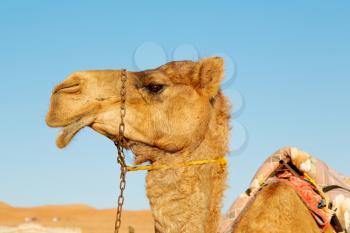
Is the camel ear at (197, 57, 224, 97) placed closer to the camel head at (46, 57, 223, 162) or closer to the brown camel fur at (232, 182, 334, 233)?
the camel head at (46, 57, 223, 162)

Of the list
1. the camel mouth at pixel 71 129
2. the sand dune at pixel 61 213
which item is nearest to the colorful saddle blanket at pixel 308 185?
the camel mouth at pixel 71 129

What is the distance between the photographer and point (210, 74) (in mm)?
5035

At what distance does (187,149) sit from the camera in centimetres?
480

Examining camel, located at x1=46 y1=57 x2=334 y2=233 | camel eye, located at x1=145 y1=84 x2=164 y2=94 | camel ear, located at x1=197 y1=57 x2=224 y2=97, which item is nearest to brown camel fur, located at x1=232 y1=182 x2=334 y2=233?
camel, located at x1=46 y1=57 x2=334 y2=233

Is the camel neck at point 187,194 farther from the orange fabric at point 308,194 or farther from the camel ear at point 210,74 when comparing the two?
the orange fabric at point 308,194

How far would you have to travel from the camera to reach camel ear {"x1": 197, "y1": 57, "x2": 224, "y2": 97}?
502 cm

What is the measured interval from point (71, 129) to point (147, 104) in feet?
2.06

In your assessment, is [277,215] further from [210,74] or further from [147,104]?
[147,104]

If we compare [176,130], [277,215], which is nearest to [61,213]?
[277,215]

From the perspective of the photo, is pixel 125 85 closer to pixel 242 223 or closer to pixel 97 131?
pixel 97 131

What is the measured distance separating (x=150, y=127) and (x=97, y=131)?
15.4 inches

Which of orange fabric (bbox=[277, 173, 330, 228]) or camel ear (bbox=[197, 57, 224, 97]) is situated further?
orange fabric (bbox=[277, 173, 330, 228])

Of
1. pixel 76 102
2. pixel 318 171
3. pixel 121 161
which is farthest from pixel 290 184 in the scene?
pixel 76 102

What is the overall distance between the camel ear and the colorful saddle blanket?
0.96 meters
